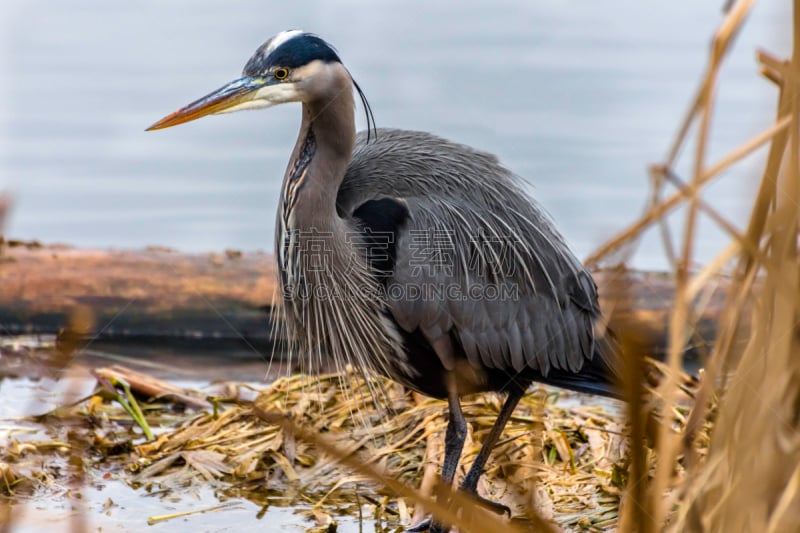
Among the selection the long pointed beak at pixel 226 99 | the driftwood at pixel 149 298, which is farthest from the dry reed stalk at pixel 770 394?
the driftwood at pixel 149 298

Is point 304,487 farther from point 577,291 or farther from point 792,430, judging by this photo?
point 792,430

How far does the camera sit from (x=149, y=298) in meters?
5.81

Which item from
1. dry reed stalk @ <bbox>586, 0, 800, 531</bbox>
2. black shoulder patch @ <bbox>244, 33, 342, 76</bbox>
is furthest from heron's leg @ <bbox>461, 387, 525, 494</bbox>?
dry reed stalk @ <bbox>586, 0, 800, 531</bbox>

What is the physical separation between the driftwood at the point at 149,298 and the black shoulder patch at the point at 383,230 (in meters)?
1.69

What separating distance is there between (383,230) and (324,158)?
0.34m

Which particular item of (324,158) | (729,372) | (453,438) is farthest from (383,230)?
(729,372)

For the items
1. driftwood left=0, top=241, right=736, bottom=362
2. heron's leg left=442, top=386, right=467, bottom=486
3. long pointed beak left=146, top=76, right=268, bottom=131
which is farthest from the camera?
driftwood left=0, top=241, right=736, bottom=362

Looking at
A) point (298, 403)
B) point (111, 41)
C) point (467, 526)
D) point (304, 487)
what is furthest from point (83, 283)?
point (111, 41)

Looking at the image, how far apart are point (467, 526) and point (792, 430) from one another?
0.49 meters

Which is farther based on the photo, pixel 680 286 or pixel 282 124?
pixel 282 124

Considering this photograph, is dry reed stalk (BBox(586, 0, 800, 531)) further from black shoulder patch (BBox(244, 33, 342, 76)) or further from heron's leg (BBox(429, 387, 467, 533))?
black shoulder patch (BBox(244, 33, 342, 76))

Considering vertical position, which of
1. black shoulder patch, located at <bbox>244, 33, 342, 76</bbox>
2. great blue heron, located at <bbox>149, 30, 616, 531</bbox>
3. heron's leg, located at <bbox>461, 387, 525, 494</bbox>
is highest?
black shoulder patch, located at <bbox>244, 33, 342, 76</bbox>

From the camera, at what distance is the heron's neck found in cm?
404

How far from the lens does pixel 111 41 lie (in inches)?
492
